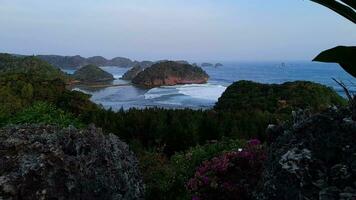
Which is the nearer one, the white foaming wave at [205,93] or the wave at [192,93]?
the white foaming wave at [205,93]

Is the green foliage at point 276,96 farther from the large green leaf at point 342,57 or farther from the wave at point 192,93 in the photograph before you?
the large green leaf at point 342,57

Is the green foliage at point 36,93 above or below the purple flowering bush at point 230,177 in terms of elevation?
below

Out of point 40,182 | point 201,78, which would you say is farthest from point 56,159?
point 201,78

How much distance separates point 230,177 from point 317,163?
7.74 ft

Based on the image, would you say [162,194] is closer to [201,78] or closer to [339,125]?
[339,125]

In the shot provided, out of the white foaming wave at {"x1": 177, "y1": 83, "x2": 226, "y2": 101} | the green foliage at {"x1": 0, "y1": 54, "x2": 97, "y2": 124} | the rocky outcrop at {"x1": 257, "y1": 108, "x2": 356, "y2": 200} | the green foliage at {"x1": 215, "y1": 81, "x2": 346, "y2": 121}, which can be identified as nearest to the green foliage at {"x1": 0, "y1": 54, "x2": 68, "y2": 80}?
the white foaming wave at {"x1": 177, "y1": 83, "x2": 226, "y2": 101}

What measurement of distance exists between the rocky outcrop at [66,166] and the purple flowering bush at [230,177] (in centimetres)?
65

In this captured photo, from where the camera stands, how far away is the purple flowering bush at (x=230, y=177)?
17.0 feet

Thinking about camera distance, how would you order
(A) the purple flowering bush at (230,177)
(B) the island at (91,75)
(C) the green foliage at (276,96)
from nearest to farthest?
1. (A) the purple flowering bush at (230,177)
2. (C) the green foliage at (276,96)
3. (B) the island at (91,75)

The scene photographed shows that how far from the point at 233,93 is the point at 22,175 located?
35.7 metres

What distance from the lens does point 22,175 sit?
4.48m

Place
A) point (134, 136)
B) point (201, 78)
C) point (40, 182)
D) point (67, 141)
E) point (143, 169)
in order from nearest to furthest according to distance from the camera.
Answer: point (40, 182), point (67, 141), point (143, 169), point (134, 136), point (201, 78)

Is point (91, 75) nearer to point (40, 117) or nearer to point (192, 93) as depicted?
point (192, 93)

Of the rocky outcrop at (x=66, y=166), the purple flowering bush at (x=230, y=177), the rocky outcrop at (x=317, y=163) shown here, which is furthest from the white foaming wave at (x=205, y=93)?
the rocky outcrop at (x=317, y=163)
